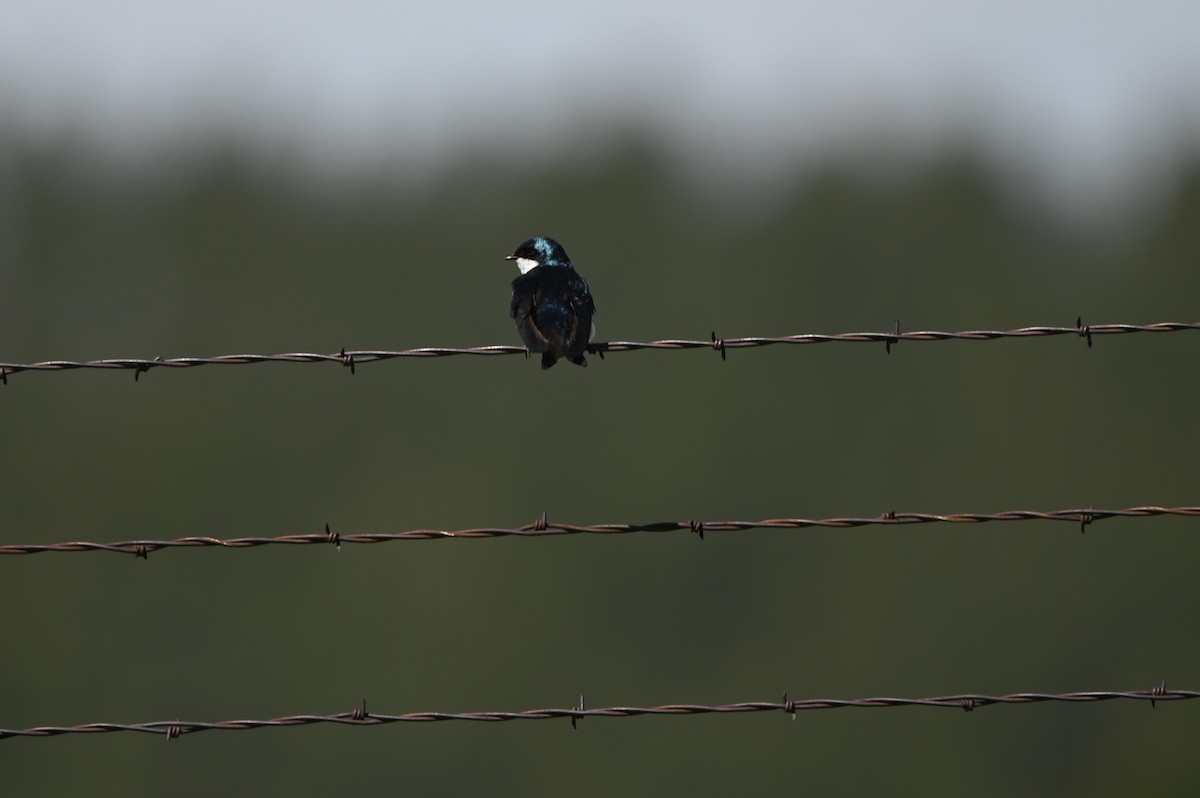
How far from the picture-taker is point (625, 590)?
60.4 meters

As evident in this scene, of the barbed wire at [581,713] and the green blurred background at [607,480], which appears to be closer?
the barbed wire at [581,713]

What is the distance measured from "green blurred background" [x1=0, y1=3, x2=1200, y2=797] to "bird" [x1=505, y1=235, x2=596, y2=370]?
4390cm

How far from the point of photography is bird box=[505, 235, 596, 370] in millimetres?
7668

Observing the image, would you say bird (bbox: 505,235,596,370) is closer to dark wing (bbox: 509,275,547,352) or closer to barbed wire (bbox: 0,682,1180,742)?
dark wing (bbox: 509,275,547,352)

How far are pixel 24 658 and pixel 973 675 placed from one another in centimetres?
3521

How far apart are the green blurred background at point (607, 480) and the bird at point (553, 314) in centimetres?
4390

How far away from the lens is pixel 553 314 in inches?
310

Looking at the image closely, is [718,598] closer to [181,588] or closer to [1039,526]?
[1039,526]

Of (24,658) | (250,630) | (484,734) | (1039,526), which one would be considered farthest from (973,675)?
(24,658)

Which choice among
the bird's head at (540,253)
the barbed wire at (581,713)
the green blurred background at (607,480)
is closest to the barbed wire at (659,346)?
the barbed wire at (581,713)

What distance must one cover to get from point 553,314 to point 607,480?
54.0m

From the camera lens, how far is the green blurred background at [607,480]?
5531cm

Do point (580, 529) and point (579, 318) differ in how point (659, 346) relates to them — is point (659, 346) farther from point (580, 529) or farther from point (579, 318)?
point (579, 318)

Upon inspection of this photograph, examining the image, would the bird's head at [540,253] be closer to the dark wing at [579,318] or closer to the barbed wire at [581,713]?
the dark wing at [579,318]
